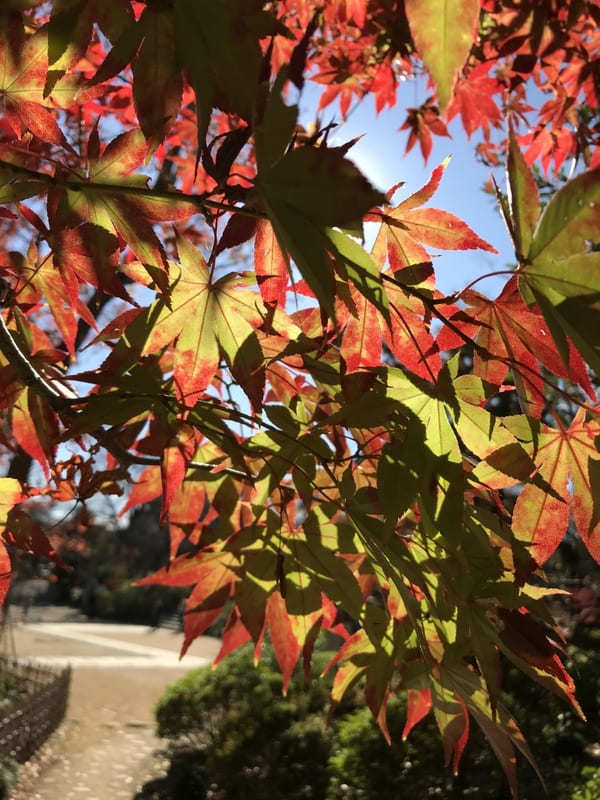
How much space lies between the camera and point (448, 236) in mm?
727

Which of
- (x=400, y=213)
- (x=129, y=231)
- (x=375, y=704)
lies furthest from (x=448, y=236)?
(x=375, y=704)

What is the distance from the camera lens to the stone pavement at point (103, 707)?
7125 millimetres

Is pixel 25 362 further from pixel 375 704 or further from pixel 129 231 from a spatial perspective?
pixel 375 704

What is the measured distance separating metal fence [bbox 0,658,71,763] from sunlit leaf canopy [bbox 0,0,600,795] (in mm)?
6657

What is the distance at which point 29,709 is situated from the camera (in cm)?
734

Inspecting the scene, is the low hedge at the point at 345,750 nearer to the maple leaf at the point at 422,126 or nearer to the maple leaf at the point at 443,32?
the maple leaf at the point at 422,126

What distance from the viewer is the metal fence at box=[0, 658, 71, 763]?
682cm

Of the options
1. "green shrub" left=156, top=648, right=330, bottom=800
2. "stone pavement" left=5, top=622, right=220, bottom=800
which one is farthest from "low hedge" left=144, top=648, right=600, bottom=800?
"stone pavement" left=5, top=622, right=220, bottom=800

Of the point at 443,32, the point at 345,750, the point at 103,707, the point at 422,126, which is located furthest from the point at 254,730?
the point at 443,32

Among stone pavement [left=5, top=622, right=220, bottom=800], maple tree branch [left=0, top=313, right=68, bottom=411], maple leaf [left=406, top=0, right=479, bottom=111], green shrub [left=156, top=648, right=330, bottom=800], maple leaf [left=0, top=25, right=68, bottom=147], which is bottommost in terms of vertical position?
stone pavement [left=5, top=622, right=220, bottom=800]

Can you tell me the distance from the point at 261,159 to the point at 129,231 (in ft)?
1.02

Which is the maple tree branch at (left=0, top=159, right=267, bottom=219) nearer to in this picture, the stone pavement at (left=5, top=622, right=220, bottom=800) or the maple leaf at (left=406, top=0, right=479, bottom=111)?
the maple leaf at (left=406, top=0, right=479, bottom=111)

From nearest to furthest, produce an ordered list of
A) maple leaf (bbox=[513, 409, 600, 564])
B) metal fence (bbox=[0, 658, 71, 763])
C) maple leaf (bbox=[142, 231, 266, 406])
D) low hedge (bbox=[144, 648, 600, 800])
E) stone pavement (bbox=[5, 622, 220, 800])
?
maple leaf (bbox=[513, 409, 600, 564]) < maple leaf (bbox=[142, 231, 266, 406]) < low hedge (bbox=[144, 648, 600, 800]) < metal fence (bbox=[0, 658, 71, 763]) < stone pavement (bbox=[5, 622, 220, 800])

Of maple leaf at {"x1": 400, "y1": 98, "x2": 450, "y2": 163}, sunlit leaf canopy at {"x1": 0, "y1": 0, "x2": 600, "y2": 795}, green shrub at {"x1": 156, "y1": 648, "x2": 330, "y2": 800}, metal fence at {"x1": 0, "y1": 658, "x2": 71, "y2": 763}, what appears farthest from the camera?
metal fence at {"x1": 0, "y1": 658, "x2": 71, "y2": 763}
